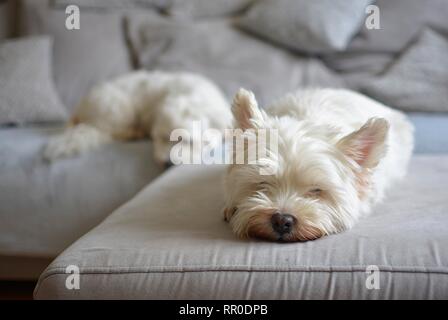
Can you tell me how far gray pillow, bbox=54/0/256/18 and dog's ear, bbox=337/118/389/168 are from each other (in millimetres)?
2057

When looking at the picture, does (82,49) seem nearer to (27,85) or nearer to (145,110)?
(27,85)

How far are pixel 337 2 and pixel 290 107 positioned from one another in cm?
146

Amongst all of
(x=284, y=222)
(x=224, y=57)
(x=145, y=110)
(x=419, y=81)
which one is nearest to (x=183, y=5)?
(x=224, y=57)

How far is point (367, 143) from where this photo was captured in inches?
57.8

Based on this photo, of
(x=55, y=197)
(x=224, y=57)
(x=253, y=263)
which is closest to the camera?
(x=253, y=263)

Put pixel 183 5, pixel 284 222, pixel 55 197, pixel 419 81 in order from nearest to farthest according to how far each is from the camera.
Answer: pixel 284 222 → pixel 55 197 → pixel 419 81 → pixel 183 5

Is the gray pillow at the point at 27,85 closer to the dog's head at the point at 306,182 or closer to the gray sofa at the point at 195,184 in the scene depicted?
the gray sofa at the point at 195,184

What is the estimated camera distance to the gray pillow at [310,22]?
9.68ft

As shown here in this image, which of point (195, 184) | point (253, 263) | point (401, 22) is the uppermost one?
point (401, 22)

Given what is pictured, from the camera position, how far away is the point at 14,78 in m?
2.96

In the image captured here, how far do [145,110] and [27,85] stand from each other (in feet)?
2.32

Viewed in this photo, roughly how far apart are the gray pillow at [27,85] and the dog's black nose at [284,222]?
202 centimetres
